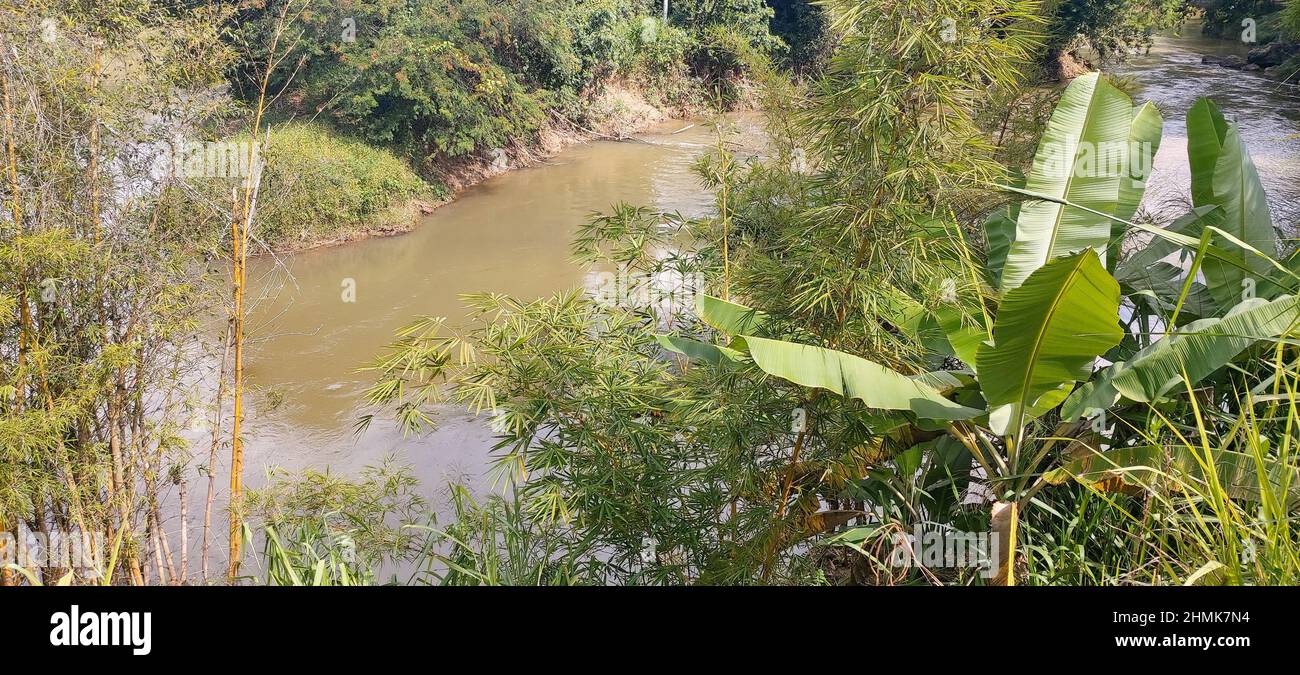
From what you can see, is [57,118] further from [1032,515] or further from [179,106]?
[1032,515]

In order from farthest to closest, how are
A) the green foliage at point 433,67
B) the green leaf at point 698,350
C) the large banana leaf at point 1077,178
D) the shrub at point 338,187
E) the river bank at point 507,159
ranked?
the green foliage at point 433,67 < the river bank at point 507,159 < the shrub at point 338,187 < the green leaf at point 698,350 < the large banana leaf at point 1077,178

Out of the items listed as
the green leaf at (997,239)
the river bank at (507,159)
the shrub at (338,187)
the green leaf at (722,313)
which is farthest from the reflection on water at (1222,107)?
the shrub at (338,187)

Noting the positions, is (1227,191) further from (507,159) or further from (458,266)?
(507,159)

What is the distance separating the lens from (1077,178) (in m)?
→ 3.86

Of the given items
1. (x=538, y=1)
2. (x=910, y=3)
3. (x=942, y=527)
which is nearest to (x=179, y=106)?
(x=910, y=3)

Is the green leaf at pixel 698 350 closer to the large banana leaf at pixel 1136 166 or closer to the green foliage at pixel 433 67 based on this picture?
the large banana leaf at pixel 1136 166

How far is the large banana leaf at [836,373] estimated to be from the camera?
9.12 ft

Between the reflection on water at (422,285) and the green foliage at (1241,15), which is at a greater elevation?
the green foliage at (1241,15)

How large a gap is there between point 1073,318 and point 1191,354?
726mm

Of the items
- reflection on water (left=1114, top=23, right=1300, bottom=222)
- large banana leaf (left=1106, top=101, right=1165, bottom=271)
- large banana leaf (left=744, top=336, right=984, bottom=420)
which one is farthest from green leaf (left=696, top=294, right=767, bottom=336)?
reflection on water (left=1114, top=23, right=1300, bottom=222)

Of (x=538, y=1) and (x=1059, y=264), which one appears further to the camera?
(x=538, y=1)

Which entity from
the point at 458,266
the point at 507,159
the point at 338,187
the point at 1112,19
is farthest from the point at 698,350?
the point at 1112,19
